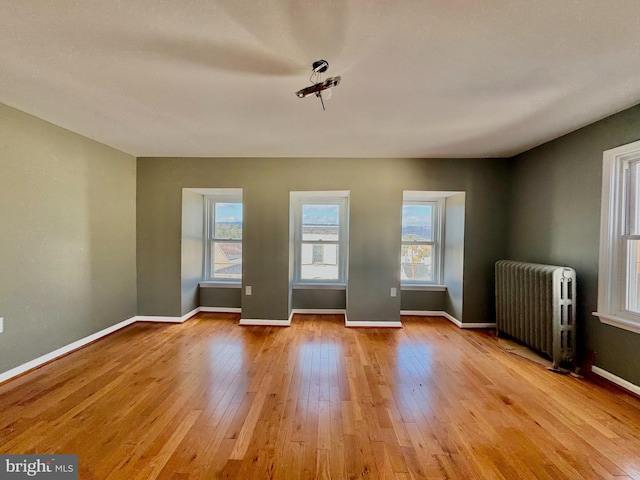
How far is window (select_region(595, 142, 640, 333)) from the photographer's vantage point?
220 centimetres

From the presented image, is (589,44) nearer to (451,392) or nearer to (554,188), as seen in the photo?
(554,188)

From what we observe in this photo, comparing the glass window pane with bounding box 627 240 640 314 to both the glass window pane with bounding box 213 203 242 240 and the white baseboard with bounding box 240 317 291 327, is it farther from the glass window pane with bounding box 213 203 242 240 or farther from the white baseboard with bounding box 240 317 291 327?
the glass window pane with bounding box 213 203 242 240

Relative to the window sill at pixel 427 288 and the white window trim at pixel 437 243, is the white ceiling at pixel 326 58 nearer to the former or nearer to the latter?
the white window trim at pixel 437 243

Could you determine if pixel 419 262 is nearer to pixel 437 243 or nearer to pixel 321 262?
pixel 437 243

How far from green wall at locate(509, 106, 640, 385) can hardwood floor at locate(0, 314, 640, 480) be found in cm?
39

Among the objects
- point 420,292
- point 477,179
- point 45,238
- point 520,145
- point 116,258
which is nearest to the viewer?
point 45,238

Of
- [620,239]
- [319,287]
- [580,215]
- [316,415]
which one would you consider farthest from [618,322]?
[319,287]

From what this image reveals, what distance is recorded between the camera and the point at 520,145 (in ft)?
10.0

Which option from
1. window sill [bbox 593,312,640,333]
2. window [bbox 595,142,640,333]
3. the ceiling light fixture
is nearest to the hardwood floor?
window sill [bbox 593,312,640,333]

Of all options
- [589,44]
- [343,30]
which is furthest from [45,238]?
[589,44]

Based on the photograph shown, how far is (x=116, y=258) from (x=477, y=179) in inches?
191

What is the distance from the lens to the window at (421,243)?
4.25m

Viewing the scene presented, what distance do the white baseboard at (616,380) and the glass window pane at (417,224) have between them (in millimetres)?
2340

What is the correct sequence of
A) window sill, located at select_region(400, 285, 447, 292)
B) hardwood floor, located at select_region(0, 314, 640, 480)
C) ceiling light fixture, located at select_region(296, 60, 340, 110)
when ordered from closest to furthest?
1. hardwood floor, located at select_region(0, 314, 640, 480)
2. ceiling light fixture, located at select_region(296, 60, 340, 110)
3. window sill, located at select_region(400, 285, 447, 292)
